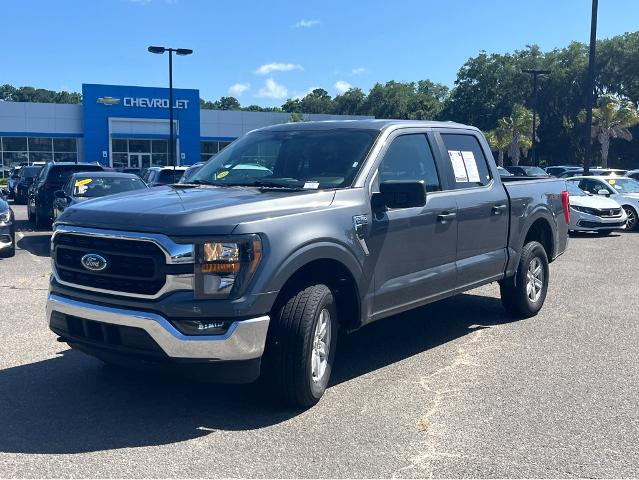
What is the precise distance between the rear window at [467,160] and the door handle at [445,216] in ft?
1.30

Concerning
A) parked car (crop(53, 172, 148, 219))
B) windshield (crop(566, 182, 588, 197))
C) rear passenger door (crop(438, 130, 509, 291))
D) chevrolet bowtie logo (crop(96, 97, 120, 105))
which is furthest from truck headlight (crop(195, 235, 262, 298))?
chevrolet bowtie logo (crop(96, 97, 120, 105))

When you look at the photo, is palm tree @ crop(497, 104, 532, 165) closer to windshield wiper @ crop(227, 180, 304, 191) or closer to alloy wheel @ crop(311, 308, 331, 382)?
windshield wiper @ crop(227, 180, 304, 191)

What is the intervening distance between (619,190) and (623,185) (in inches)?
15.3

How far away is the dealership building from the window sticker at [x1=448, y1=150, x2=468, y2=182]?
39792 millimetres

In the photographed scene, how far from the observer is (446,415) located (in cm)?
Result: 458

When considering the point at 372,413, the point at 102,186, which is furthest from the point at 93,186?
the point at 372,413

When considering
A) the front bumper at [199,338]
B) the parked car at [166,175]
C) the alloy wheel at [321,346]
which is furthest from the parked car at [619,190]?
the front bumper at [199,338]

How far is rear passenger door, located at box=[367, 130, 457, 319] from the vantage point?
5145 mm

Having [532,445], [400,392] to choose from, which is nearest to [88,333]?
[400,392]

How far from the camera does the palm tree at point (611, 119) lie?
46.2m

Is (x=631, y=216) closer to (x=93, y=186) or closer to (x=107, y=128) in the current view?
(x=93, y=186)

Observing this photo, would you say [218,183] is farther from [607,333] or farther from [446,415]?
[607,333]

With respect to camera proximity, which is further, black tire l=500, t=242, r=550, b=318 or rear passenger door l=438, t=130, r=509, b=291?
black tire l=500, t=242, r=550, b=318

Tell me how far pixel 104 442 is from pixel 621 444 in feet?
10.3
